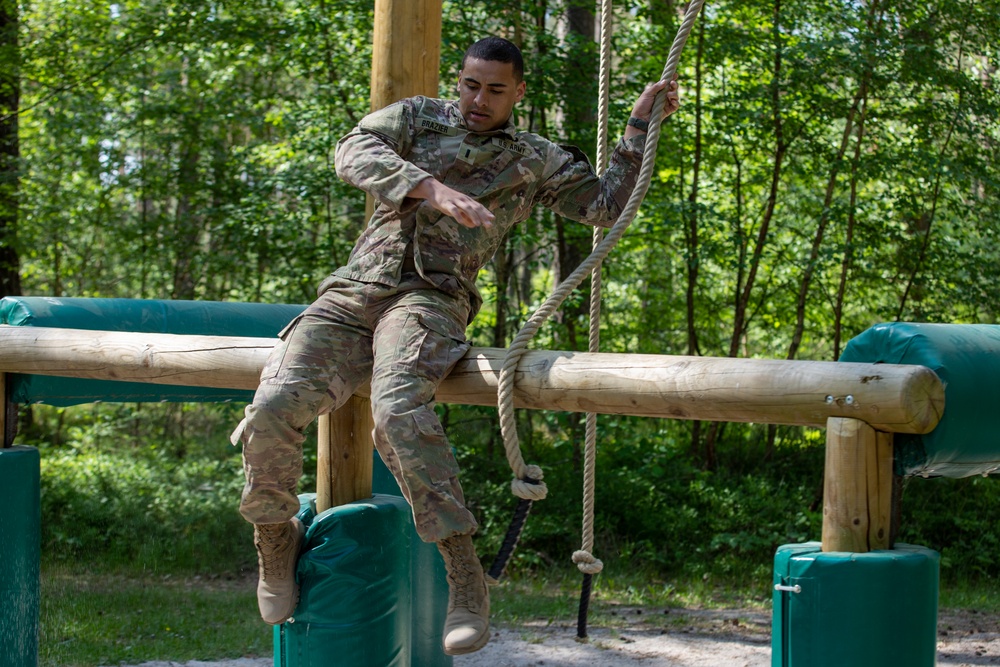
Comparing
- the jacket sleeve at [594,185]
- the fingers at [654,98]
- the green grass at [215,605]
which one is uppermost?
the fingers at [654,98]

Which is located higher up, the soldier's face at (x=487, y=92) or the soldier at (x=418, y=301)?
the soldier's face at (x=487, y=92)

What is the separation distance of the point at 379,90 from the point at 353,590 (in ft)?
5.28

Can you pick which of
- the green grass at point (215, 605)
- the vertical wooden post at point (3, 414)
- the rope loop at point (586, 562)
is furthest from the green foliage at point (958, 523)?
the vertical wooden post at point (3, 414)

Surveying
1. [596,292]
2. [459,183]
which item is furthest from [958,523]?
[459,183]

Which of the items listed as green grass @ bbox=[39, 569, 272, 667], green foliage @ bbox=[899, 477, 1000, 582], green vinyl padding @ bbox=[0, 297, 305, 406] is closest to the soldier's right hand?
green vinyl padding @ bbox=[0, 297, 305, 406]

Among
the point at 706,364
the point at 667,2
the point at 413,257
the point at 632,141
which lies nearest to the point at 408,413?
the point at 413,257

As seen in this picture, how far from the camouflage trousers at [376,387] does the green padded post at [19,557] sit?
1109mm

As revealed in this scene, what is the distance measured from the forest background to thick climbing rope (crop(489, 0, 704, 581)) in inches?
143

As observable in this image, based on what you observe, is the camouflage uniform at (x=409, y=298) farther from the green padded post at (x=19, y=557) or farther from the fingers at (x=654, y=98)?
the green padded post at (x=19, y=557)

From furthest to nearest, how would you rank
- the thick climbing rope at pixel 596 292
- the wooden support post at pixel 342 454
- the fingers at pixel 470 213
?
1. the wooden support post at pixel 342 454
2. the thick climbing rope at pixel 596 292
3. the fingers at pixel 470 213

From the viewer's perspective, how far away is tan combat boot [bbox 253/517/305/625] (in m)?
2.82

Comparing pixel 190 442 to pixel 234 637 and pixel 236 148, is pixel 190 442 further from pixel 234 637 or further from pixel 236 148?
pixel 234 637

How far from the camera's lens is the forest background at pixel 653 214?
20.9 feet

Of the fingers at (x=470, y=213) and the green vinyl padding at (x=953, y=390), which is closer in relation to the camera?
the green vinyl padding at (x=953, y=390)
